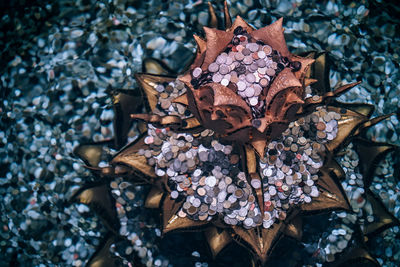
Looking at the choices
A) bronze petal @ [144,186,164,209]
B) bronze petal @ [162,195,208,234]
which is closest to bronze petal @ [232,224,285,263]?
bronze petal @ [162,195,208,234]

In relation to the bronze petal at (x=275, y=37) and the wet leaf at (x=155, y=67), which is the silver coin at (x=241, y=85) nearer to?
the bronze petal at (x=275, y=37)

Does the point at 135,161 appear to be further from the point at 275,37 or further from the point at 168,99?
the point at 275,37

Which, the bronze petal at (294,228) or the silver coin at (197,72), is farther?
the bronze petal at (294,228)

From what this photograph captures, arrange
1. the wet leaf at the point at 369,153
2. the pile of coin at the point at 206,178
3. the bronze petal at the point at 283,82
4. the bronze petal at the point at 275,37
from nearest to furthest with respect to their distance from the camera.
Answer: the bronze petal at the point at 283,82
the bronze petal at the point at 275,37
the pile of coin at the point at 206,178
the wet leaf at the point at 369,153

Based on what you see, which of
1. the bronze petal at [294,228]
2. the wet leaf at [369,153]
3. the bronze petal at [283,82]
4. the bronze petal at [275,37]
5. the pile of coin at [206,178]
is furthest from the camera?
the wet leaf at [369,153]

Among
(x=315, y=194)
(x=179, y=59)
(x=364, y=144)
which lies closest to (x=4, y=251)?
(x=179, y=59)

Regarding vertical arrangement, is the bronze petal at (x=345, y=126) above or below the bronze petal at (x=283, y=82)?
below

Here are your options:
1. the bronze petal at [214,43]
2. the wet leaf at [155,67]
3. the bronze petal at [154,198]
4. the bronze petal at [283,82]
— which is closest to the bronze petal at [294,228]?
the bronze petal at [154,198]

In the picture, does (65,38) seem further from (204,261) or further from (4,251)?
(204,261)
